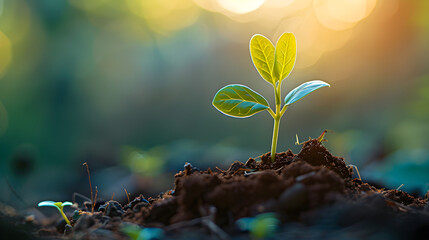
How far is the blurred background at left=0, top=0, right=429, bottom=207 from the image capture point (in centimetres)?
593

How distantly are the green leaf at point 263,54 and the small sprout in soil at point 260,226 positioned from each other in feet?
2.43

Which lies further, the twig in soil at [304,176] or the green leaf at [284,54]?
the green leaf at [284,54]

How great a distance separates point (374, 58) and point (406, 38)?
72 cm

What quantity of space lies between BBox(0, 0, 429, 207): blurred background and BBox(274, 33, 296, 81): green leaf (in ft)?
10.6

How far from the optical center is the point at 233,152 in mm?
5352

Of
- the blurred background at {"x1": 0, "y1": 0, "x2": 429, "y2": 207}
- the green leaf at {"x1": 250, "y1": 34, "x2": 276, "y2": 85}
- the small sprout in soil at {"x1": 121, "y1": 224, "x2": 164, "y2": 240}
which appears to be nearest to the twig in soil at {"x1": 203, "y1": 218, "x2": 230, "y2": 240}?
the small sprout in soil at {"x1": 121, "y1": 224, "x2": 164, "y2": 240}

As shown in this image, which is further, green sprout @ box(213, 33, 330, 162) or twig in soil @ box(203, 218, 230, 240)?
green sprout @ box(213, 33, 330, 162)

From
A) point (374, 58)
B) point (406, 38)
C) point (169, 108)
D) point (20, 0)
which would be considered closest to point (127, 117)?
point (169, 108)

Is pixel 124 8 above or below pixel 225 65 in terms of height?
above

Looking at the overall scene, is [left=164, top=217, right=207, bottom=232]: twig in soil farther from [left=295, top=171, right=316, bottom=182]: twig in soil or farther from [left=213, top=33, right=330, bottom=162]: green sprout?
[left=213, top=33, right=330, bottom=162]: green sprout

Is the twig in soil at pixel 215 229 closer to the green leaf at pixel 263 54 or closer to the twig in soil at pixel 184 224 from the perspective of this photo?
the twig in soil at pixel 184 224

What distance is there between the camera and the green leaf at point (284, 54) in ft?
4.58

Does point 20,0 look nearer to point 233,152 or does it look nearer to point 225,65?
point 225,65

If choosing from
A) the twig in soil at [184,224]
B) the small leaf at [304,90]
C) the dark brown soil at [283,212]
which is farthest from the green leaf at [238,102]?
the twig in soil at [184,224]
